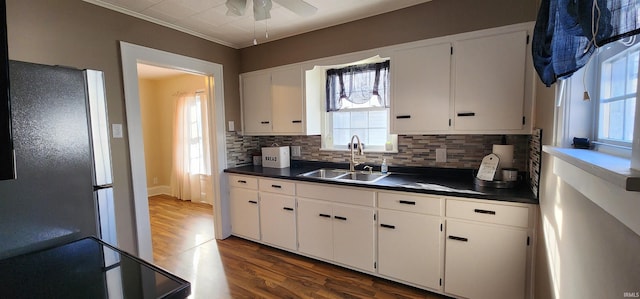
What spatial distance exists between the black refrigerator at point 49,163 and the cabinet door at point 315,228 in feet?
4.96

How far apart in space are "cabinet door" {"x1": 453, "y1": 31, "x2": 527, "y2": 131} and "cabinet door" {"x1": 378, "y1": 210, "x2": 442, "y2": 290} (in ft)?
2.68

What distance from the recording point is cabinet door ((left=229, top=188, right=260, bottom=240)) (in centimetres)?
289

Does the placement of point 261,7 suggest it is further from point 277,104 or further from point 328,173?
point 328,173

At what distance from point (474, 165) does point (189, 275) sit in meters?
2.66

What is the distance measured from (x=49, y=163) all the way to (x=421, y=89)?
7.65 ft

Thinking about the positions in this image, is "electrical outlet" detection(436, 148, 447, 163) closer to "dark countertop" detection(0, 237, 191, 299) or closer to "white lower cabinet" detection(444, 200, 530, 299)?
"white lower cabinet" detection(444, 200, 530, 299)

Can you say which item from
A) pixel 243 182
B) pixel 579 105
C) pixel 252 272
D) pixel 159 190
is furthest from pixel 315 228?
pixel 159 190

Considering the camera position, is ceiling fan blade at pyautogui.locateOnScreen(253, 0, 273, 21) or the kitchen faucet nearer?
ceiling fan blade at pyautogui.locateOnScreen(253, 0, 273, 21)

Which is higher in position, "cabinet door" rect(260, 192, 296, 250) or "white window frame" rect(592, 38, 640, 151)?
"white window frame" rect(592, 38, 640, 151)

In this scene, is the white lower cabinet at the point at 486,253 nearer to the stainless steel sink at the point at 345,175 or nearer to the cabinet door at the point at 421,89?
the cabinet door at the point at 421,89

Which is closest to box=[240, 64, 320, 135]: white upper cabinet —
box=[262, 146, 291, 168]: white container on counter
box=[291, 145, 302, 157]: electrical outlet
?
box=[262, 146, 291, 168]: white container on counter

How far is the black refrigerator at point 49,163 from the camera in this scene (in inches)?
42.4

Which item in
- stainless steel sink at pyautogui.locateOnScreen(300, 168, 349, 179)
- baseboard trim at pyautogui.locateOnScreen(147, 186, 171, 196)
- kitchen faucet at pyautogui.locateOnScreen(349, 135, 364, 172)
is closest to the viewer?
kitchen faucet at pyautogui.locateOnScreen(349, 135, 364, 172)

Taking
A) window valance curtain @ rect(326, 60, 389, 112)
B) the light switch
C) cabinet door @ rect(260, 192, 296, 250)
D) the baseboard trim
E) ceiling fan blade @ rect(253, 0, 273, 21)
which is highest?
ceiling fan blade @ rect(253, 0, 273, 21)
